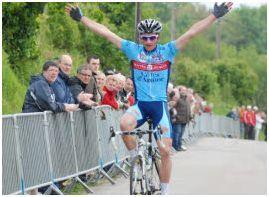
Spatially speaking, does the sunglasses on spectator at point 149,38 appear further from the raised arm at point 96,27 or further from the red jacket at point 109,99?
the red jacket at point 109,99

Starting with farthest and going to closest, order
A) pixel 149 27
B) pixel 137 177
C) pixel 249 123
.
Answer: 1. pixel 249 123
2. pixel 149 27
3. pixel 137 177

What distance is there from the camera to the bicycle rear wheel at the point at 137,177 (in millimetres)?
12438

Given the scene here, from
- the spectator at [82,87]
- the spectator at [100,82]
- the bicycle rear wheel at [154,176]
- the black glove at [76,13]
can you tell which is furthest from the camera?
the spectator at [100,82]

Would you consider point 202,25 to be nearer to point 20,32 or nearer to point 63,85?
point 63,85

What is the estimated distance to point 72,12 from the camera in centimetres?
1383

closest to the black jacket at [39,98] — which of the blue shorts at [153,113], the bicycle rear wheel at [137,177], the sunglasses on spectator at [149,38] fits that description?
the blue shorts at [153,113]

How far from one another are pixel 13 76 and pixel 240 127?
3208 cm

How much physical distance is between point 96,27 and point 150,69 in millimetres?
1016

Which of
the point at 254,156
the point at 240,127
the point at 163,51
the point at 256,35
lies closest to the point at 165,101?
the point at 163,51

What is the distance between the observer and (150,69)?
13180 millimetres

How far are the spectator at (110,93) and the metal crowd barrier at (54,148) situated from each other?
0.17 metres

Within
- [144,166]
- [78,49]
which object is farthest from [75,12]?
[78,49]

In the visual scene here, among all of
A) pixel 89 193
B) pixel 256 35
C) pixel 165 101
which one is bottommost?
pixel 89 193

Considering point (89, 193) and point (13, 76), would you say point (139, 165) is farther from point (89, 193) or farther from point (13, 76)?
point (13, 76)
